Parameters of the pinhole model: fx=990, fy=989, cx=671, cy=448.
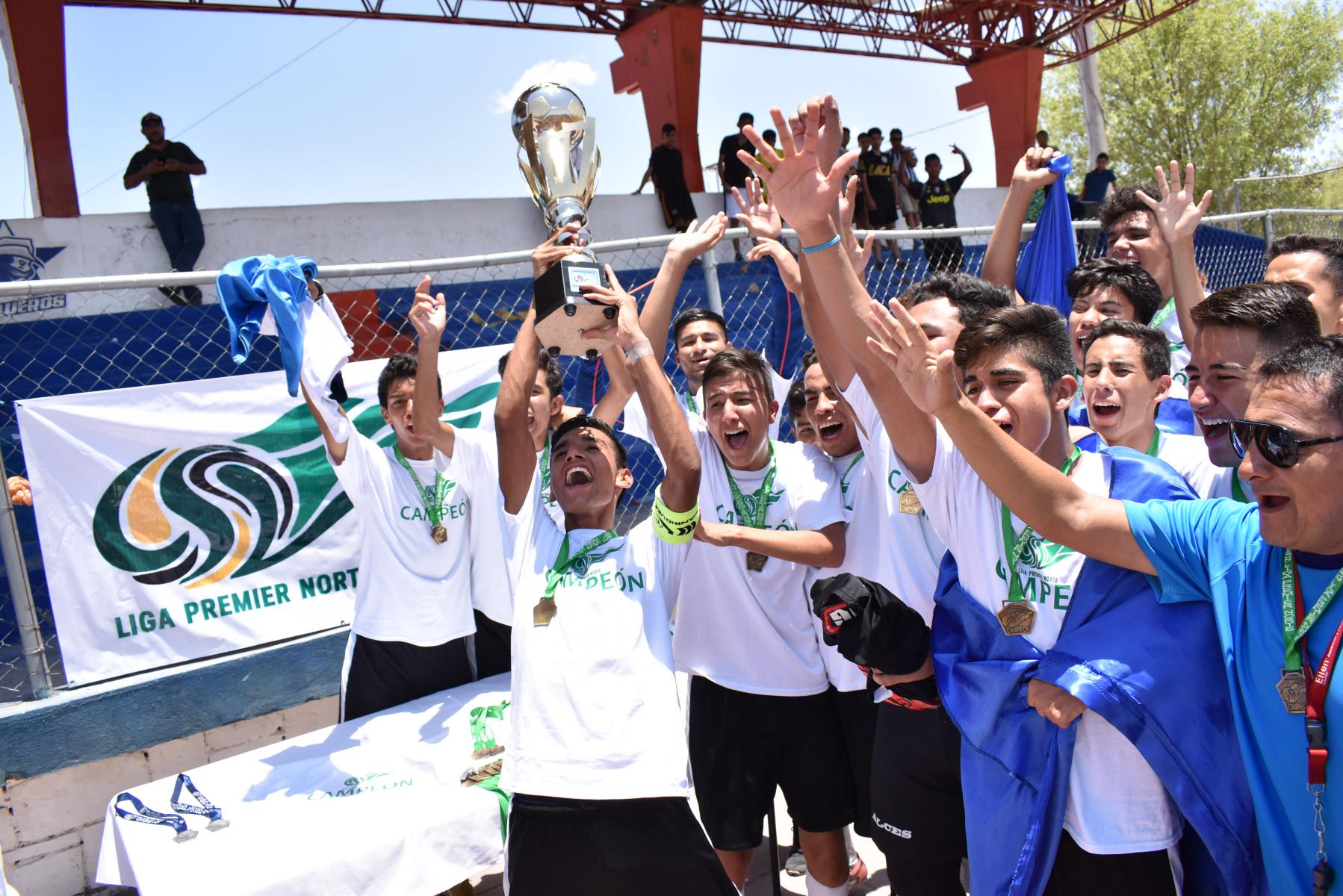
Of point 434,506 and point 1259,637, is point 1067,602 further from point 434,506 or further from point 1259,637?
point 434,506

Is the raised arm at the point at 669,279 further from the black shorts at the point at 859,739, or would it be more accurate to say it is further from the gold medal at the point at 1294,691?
the gold medal at the point at 1294,691

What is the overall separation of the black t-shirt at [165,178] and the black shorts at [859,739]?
8005 mm

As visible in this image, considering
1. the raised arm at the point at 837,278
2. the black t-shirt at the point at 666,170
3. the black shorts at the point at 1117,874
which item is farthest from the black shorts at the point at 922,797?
the black t-shirt at the point at 666,170

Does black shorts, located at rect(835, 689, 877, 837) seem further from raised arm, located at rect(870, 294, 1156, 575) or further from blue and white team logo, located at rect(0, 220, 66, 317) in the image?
blue and white team logo, located at rect(0, 220, 66, 317)

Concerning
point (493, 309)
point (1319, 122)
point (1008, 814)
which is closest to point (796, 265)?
point (1008, 814)

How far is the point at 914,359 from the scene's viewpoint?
197cm

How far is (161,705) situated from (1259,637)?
390cm

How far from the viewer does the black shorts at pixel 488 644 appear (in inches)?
168

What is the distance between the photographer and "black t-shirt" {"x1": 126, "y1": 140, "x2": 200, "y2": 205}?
8672 millimetres

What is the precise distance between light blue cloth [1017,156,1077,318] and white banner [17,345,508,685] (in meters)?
2.82

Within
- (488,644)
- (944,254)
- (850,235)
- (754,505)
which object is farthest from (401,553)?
(944,254)

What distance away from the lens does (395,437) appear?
462cm

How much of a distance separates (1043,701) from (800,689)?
1186mm

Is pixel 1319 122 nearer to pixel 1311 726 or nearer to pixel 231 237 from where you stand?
pixel 231 237
